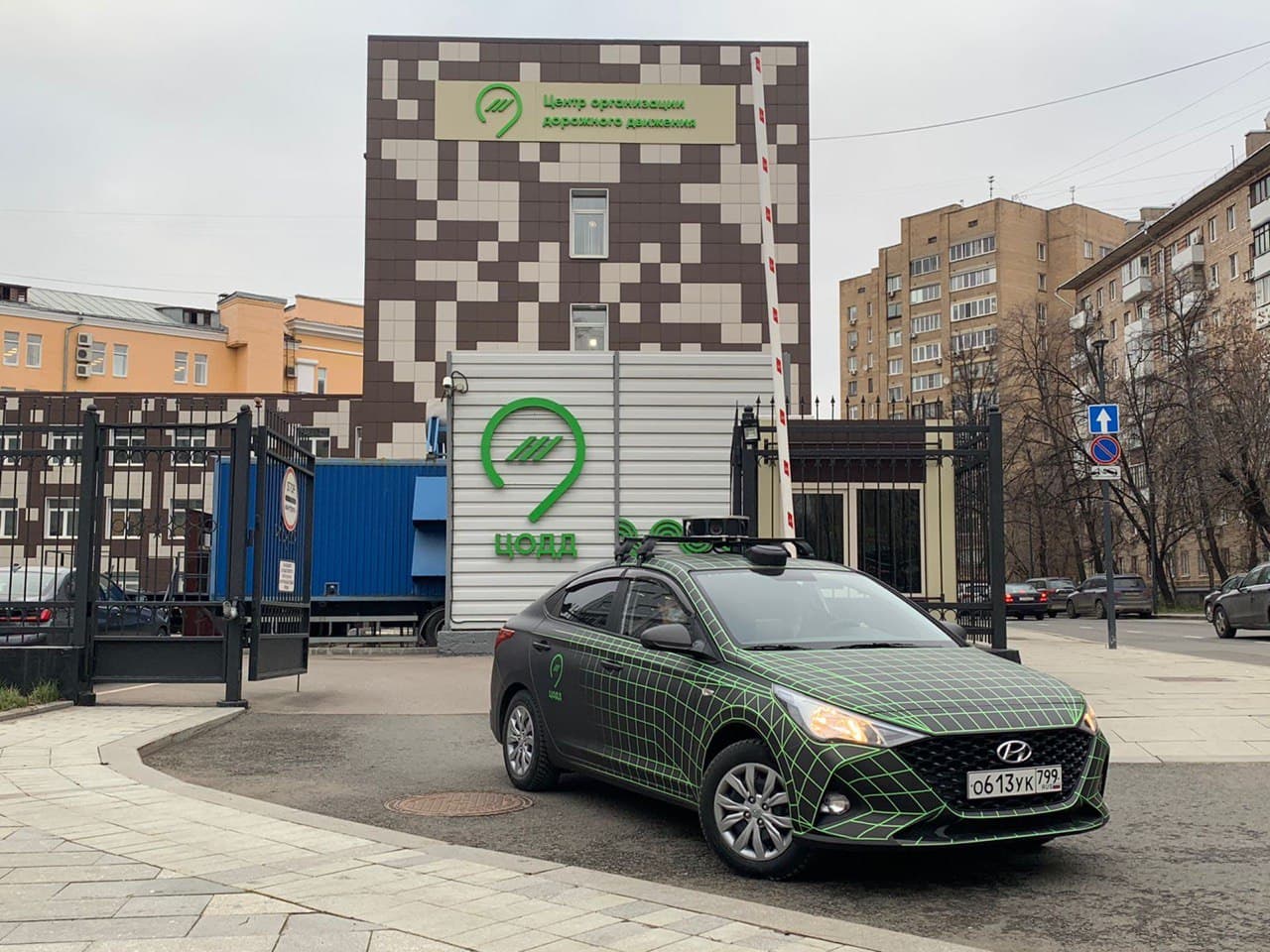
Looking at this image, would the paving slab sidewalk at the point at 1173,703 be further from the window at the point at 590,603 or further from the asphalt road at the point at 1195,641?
the window at the point at 590,603

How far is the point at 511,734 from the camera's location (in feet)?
26.7

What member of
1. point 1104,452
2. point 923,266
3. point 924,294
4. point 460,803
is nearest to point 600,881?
point 460,803

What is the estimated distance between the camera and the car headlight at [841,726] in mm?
5332

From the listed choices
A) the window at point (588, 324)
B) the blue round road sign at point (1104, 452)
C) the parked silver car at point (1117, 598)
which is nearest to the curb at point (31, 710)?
the blue round road sign at point (1104, 452)

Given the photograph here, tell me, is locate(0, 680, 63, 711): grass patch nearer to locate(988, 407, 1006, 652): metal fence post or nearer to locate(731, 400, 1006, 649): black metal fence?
locate(731, 400, 1006, 649): black metal fence

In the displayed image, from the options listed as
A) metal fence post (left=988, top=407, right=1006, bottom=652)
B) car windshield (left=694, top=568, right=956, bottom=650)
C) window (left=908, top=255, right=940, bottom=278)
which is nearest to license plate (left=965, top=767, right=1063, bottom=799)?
car windshield (left=694, top=568, right=956, bottom=650)

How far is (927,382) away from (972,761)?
317 feet

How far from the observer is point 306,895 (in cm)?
524

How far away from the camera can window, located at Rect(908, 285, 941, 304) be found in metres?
98.3

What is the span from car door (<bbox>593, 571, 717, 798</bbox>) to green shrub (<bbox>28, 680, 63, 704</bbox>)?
665cm

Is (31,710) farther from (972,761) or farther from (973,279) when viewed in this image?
(973,279)

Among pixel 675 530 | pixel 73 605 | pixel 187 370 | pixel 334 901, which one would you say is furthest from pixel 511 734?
pixel 187 370

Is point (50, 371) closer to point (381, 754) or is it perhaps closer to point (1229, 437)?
point (1229, 437)

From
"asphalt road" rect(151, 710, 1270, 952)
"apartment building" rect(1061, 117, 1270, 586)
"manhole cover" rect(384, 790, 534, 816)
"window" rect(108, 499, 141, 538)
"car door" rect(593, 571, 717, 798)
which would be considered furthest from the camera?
"apartment building" rect(1061, 117, 1270, 586)
